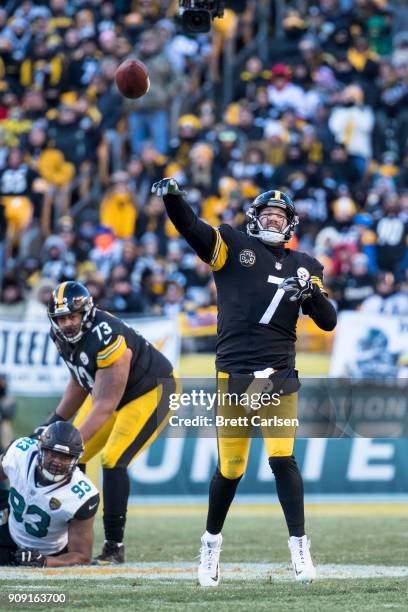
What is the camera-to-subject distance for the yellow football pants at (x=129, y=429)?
26.4ft

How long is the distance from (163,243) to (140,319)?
2.77m

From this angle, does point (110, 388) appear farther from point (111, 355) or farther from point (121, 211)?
point (121, 211)

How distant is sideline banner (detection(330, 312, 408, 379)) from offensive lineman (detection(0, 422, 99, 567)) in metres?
5.77

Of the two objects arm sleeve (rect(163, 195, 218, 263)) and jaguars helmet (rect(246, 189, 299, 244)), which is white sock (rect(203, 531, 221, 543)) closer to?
arm sleeve (rect(163, 195, 218, 263))

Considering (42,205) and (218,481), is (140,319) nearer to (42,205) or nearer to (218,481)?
(42,205)

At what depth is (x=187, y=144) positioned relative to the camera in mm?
17234

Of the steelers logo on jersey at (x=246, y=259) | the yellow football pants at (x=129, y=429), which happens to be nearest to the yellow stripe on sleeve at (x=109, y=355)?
the yellow football pants at (x=129, y=429)

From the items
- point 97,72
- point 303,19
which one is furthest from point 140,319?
point 303,19

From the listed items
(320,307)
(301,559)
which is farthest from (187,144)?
(301,559)

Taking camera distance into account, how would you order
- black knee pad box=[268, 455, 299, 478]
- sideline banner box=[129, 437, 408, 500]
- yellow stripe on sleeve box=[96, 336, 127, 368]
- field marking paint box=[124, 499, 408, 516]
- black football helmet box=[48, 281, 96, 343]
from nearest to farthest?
black knee pad box=[268, 455, 299, 478], black football helmet box=[48, 281, 96, 343], yellow stripe on sleeve box=[96, 336, 127, 368], field marking paint box=[124, 499, 408, 516], sideline banner box=[129, 437, 408, 500]

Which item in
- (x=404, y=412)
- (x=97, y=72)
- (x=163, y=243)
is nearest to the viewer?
(x=404, y=412)

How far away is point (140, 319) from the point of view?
13.4m

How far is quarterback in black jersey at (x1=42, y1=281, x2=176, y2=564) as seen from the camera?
7.80 m

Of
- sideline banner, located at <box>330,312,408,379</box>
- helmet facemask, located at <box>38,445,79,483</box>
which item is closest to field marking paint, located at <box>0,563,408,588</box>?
helmet facemask, located at <box>38,445,79,483</box>
